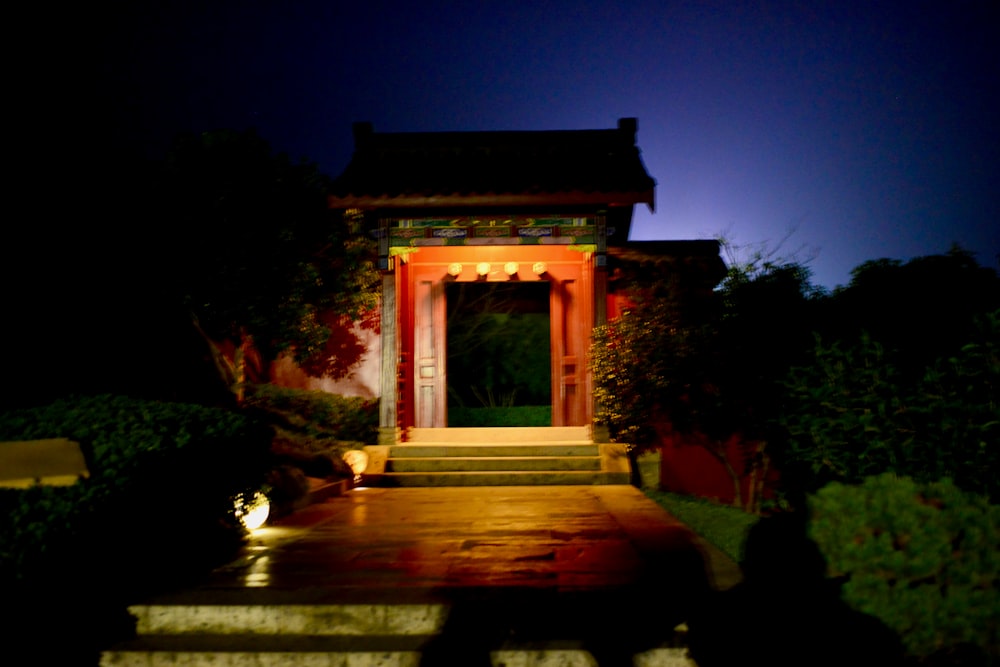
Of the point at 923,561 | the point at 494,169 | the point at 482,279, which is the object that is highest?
the point at 494,169

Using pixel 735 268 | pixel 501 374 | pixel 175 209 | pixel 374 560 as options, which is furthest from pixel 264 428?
pixel 501 374

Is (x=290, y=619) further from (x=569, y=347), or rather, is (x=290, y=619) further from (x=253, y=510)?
(x=569, y=347)

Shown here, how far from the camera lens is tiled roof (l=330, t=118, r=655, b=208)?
333 inches

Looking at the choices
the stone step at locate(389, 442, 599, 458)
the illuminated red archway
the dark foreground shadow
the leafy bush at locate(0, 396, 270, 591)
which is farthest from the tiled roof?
the dark foreground shadow

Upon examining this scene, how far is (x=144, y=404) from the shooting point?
180 inches

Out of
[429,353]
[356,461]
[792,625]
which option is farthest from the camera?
[429,353]

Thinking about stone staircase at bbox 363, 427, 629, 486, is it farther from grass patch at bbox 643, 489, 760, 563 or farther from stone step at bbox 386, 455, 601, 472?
grass patch at bbox 643, 489, 760, 563

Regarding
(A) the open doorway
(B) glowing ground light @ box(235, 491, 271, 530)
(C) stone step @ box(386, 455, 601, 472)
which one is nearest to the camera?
(B) glowing ground light @ box(235, 491, 271, 530)

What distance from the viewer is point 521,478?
7.64 meters

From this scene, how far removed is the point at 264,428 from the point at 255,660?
2.22 metres

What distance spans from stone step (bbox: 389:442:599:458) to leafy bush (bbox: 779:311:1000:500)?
393 centimetres

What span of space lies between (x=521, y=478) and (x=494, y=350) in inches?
305

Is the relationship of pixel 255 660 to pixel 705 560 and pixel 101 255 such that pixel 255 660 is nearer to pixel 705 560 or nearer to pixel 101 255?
pixel 705 560

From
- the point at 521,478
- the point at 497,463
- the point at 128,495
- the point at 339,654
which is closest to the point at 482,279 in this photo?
the point at 497,463
